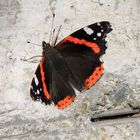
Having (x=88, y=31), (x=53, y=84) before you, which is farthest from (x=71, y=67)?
(x=88, y=31)

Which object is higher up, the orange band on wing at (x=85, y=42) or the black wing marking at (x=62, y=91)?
the orange band on wing at (x=85, y=42)

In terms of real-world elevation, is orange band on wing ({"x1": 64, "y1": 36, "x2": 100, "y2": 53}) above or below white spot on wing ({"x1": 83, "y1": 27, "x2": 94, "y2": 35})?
below

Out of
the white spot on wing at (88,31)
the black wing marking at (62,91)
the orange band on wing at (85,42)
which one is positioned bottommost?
the black wing marking at (62,91)

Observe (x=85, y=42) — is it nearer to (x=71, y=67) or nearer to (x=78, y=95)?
(x=71, y=67)

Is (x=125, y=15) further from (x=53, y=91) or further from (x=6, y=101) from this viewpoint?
(x=6, y=101)

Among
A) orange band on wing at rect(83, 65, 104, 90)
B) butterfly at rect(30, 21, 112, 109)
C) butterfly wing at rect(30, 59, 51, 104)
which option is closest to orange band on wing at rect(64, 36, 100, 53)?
butterfly at rect(30, 21, 112, 109)

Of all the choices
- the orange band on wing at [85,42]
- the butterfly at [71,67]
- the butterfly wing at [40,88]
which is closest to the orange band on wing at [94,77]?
the butterfly at [71,67]

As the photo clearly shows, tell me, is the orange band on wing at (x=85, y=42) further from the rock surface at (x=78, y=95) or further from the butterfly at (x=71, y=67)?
the rock surface at (x=78, y=95)

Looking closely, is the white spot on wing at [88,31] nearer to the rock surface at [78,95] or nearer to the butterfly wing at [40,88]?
the rock surface at [78,95]

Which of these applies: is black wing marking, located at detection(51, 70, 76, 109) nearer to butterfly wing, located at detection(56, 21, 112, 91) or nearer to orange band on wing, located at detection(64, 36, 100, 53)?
butterfly wing, located at detection(56, 21, 112, 91)

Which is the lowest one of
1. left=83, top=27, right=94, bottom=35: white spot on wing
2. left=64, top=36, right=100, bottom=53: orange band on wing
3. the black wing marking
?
the black wing marking
